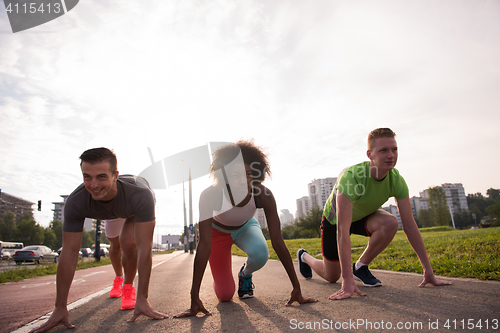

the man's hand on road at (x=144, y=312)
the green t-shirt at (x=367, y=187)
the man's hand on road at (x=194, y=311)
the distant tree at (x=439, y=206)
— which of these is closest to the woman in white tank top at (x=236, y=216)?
the man's hand on road at (x=194, y=311)

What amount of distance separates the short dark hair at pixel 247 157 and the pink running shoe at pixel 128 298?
1.50 meters

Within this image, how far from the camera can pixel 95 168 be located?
269cm

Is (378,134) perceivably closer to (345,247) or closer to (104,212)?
(345,247)

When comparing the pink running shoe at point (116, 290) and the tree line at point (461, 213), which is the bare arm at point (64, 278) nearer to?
the pink running shoe at point (116, 290)

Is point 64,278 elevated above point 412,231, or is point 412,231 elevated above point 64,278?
point 412,231

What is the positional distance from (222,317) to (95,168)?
1729mm

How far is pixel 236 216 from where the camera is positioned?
342 centimetres

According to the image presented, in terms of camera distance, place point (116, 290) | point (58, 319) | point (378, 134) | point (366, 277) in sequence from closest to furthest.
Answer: point (58, 319)
point (378, 134)
point (366, 277)
point (116, 290)

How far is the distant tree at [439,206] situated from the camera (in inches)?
2817

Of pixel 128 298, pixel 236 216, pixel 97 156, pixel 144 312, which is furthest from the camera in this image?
pixel 236 216

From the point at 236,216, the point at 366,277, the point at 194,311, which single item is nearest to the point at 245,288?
the point at 236,216

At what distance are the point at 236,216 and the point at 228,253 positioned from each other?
0.72 m

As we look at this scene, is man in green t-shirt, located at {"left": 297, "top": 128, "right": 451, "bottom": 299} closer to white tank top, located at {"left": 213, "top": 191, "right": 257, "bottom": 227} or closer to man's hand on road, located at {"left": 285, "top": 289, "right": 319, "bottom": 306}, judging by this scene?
man's hand on road, located at {"left": 285, "top": 289, "right": 319, "bottom": 306}

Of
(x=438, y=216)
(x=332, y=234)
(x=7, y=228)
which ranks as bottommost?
(x=438, y=216)
